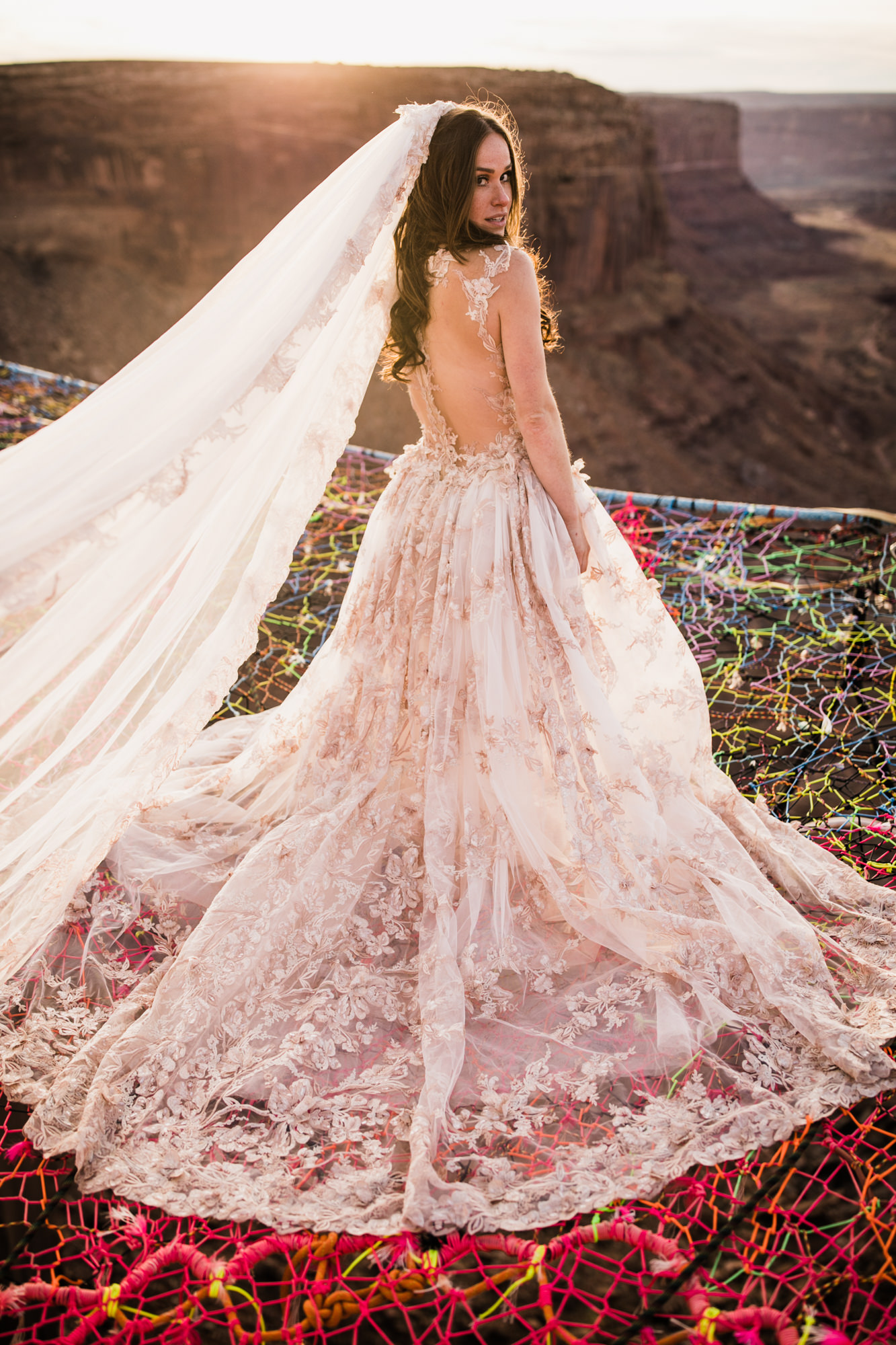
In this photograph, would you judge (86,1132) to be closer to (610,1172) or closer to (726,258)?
(610,1172)

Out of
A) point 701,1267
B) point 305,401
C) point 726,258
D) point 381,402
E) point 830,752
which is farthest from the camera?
point 726,258

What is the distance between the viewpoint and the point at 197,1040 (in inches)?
66.5

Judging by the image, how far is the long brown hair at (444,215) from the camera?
5.82ft

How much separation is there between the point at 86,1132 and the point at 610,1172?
0.86 m

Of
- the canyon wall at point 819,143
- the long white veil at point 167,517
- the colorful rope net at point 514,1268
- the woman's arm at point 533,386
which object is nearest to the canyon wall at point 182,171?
the canyon wall at point 819,143

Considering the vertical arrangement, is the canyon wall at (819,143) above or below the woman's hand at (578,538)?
above

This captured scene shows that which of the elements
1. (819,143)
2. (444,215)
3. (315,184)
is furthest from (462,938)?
(819,143)

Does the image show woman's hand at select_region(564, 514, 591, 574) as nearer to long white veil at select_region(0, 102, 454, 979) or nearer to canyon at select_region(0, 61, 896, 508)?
long white veil at select_region(0, 102, 454, 979)

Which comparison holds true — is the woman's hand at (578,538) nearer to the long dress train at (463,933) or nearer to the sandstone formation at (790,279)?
the long dress train at (463,933)

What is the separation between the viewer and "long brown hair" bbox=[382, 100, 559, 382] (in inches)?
69.8

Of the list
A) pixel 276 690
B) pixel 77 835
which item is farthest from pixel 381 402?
pixel 77 835

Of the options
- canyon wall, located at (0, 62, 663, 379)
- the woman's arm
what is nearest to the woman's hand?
the woman's arm

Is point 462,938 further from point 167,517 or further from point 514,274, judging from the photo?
point 514,274

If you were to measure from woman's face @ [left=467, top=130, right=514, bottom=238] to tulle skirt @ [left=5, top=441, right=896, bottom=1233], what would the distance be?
1.56 feet
